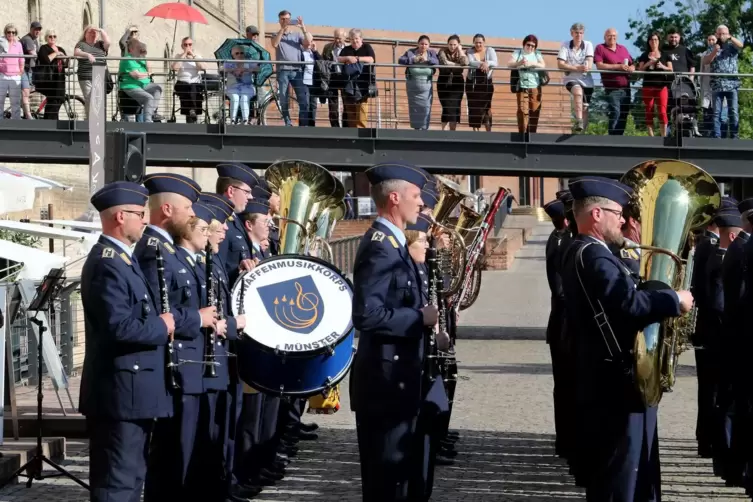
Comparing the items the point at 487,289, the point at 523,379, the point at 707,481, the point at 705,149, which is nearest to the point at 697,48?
the point at 487,289

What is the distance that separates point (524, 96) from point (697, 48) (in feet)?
141

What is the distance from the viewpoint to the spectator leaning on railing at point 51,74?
19.2 metres

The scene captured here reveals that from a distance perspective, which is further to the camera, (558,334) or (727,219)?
(558,334)

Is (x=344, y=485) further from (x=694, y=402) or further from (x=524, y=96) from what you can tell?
(x=524, y=96)

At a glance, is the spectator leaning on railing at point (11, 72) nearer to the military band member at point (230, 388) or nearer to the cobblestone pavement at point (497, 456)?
the cobblestone pavement at point (497, 456)

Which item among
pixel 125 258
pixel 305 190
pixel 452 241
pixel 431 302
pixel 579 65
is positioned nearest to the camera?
pixel 125 258

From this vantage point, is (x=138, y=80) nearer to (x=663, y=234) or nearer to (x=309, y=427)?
(x=309, y=427)

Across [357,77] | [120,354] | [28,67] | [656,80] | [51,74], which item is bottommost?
[120,354]

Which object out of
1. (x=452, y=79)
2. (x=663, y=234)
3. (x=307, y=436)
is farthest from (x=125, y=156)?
(x=452, y=79)

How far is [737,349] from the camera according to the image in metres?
7.75

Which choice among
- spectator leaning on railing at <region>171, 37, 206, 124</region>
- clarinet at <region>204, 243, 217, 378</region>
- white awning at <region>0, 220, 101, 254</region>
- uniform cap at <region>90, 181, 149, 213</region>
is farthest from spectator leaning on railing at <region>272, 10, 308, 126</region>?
uniform cap at <region>90, 181, 149, 213</region>

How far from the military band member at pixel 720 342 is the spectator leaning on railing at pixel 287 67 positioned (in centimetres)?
1050

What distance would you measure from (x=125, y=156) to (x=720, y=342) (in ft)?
15.9

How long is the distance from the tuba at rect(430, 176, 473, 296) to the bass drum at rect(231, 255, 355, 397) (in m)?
0.70
